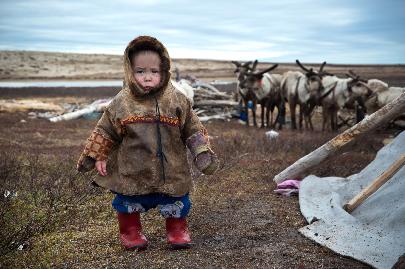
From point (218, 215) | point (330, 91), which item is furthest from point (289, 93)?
point (218, 215)

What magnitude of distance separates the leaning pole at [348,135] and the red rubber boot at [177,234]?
2.39m

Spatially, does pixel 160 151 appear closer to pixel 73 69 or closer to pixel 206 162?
pixel 206 162

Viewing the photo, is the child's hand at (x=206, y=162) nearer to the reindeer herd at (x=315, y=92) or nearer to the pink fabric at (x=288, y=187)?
the pink fabric at (x=288, y=187)

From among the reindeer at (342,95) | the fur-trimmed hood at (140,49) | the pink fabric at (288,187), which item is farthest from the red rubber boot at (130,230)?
the reindeer at (342,95)

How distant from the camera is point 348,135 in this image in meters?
5.23

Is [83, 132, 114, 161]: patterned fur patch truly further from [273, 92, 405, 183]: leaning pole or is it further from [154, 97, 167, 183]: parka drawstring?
[273, 92, 405, 183]: leaning pole

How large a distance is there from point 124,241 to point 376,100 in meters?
12.2

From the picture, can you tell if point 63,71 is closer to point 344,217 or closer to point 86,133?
point 86,133

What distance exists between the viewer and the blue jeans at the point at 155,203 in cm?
358

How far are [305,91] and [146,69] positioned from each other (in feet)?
40.7

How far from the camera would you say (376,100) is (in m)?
14.0

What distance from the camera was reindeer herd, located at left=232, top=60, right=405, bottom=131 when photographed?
1421 cm

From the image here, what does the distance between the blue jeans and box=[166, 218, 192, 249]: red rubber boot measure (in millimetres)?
74

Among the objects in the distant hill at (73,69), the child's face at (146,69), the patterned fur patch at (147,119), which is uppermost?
the child's face at (146,69)
